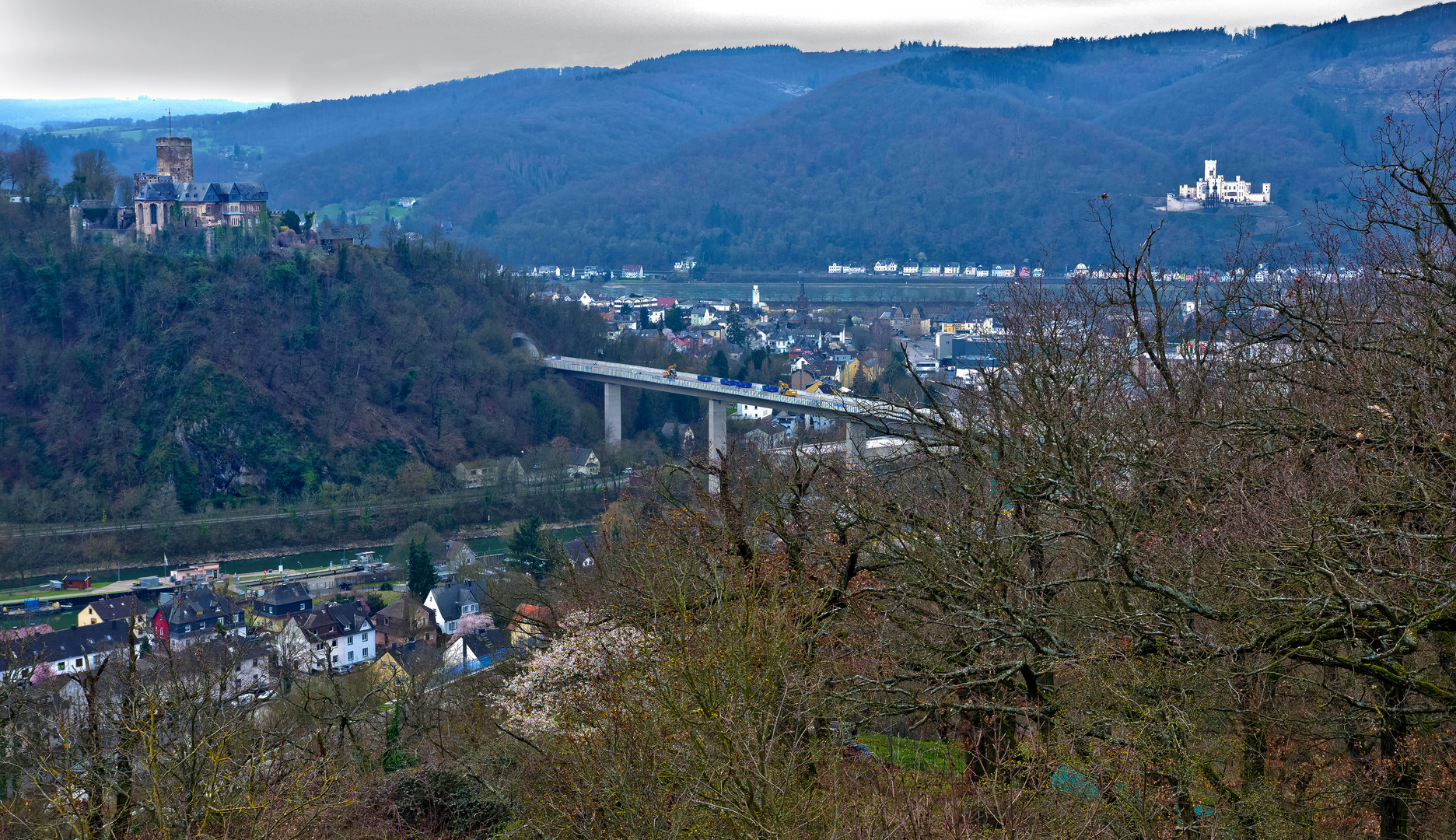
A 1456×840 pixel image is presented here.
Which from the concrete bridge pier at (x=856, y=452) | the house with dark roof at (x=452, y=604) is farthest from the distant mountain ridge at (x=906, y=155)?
the concrete bridge pier at (x=856, y=452)

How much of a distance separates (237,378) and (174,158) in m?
16.0

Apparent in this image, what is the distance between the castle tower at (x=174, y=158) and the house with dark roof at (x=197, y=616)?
34298 mm

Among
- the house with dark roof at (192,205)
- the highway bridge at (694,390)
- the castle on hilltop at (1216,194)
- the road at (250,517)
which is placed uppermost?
the castle on hilltop at (1216,194)

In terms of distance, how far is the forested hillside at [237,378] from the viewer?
45.9 metres

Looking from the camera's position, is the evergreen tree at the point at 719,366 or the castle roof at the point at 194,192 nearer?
the castle roof at the point at 194,192

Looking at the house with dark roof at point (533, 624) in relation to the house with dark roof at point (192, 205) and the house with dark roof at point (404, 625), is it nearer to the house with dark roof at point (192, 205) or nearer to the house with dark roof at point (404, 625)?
the house with dark roof at point (404, 625)

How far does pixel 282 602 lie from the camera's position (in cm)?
3119

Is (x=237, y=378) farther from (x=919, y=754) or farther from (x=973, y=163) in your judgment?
(x=973, y=163)

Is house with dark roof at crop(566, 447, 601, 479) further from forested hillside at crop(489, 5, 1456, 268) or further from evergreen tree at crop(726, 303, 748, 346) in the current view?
forested hillside at crop(489, 5, 1456, 268)

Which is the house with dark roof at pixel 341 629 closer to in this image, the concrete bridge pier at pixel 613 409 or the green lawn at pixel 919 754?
the green lawn at pixel 919 754

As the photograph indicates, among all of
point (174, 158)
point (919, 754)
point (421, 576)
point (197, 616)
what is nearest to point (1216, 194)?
A: point (174, 158)

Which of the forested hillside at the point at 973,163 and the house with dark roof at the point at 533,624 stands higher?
the forested hillside at the point at 973,163

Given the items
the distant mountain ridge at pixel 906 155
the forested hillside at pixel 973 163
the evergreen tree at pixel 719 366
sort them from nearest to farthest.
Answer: the evergreen tree at pixel 719 366, the forested hillside at pixel 973 163, the distant mountain ridge at pixel 906 155

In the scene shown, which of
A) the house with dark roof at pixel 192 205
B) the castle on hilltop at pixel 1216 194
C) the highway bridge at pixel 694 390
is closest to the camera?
the highway bridge at pixel 694 390
